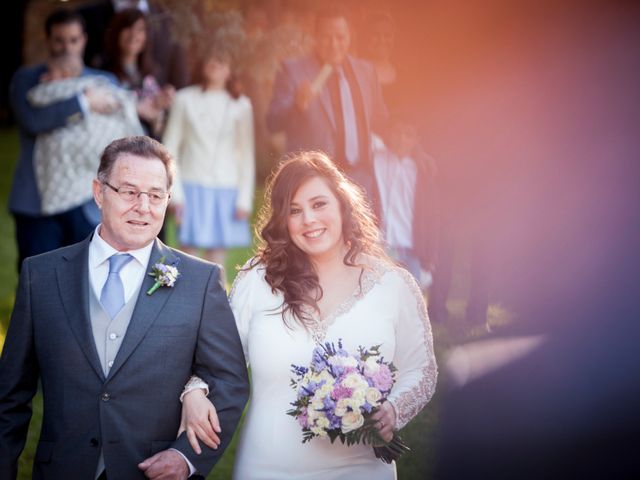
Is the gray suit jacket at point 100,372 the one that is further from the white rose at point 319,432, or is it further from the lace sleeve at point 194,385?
the white rose at point 319,432

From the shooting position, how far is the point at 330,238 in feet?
12.6

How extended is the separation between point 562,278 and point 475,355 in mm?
306

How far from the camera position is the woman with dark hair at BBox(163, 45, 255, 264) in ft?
25.1

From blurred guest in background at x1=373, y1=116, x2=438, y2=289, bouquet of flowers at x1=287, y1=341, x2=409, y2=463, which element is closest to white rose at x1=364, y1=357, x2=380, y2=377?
bouquet of flowers at x1=287, y1=341, x2=409, y2=463

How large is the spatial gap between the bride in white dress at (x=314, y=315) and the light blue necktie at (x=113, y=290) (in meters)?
0.40

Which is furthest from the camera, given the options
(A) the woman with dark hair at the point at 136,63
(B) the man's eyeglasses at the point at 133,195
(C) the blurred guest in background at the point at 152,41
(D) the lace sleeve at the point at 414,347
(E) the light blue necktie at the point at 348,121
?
(C) the blurred guest in background at the point at 152,41

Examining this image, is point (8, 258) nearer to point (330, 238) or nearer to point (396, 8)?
point (396, 8)

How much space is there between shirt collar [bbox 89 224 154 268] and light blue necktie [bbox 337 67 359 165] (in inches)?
112

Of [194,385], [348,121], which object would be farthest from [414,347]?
[348,121]

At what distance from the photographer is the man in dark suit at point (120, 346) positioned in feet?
10.9

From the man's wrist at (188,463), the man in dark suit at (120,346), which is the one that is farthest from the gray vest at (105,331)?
the man's wrist at (188,463)

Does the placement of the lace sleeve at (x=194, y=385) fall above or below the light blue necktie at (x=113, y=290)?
below

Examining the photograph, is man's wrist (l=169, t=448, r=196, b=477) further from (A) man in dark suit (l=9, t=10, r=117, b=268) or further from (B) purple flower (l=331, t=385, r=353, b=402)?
(A) man in dark suit (l=9, t=10, r=117, b=268)

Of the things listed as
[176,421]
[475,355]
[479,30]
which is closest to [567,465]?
[475,355]
